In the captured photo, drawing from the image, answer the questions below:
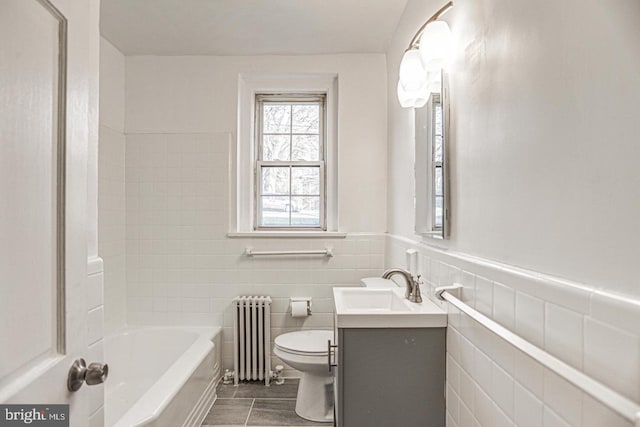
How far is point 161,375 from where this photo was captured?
259 centimetres

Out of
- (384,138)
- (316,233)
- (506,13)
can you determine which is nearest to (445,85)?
(506,13)

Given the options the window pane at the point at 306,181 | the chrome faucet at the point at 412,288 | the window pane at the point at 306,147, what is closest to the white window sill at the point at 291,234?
the window pane at the point at 306,181

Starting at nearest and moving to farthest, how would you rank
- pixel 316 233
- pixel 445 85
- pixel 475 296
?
pixel 475 296, pixel 445 85, pixel 316 233

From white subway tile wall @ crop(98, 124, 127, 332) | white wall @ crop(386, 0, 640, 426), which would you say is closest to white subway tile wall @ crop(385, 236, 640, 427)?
white wall @ crop(386, 0, 640, 426)

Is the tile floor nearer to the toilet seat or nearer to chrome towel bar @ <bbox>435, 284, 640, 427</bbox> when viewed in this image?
the toilet seat

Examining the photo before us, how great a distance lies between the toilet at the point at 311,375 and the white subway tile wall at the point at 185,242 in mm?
559

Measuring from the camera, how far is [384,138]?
112 inches

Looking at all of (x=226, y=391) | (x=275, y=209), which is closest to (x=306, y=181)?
(x=275, y=209)

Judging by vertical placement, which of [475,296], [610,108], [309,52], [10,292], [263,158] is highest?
[309,52]

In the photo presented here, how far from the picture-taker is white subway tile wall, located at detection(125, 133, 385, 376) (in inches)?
111

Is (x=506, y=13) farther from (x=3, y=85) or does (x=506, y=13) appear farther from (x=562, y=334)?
(x=3, y=85)

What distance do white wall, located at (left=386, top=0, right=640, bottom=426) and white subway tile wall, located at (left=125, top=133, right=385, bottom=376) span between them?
5.44 ft

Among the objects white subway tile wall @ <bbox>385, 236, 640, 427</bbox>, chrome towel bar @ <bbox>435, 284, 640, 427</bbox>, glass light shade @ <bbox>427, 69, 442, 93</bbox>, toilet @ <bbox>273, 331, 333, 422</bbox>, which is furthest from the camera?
toilet @ <bbox>273, 331, 333, 422</bbox>

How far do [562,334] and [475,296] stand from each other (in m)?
0.43
